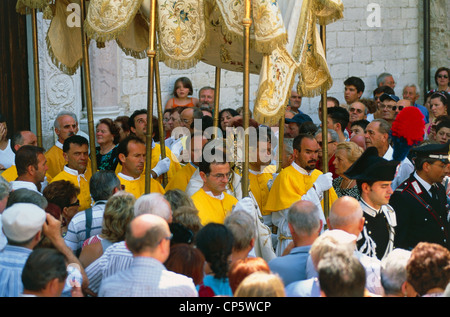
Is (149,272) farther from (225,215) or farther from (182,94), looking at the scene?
(182,94)

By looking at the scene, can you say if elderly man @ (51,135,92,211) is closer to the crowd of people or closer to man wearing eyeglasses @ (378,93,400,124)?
the crowd of people

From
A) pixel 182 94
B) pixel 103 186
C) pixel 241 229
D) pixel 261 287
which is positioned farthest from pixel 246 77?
pixel 182 94

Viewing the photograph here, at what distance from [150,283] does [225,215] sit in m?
2.27

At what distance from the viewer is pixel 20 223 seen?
13.8ft

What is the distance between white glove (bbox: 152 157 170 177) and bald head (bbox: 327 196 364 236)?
2586 millimetres

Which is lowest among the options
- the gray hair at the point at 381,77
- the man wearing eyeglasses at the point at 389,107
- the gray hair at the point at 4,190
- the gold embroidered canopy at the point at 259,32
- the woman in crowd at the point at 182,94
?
the gray hair at the point at 4,190

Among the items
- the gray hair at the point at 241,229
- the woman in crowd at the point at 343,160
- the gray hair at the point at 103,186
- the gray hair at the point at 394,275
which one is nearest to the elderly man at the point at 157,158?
the gray hair at the point at 103,186

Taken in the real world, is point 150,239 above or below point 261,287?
above

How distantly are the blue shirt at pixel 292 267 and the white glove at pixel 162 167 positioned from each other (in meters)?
2.67

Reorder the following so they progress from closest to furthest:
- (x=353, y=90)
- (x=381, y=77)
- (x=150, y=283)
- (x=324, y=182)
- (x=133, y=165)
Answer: (x=150, y=283) < (x=324, y=182) < (x=133, y=165) < (x=353, y=90) < (x=381, y=77)

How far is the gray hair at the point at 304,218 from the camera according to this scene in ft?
15.5

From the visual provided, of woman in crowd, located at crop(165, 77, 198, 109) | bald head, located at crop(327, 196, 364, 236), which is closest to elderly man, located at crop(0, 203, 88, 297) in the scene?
bald head, located at crop(327, 196, 364, 236)

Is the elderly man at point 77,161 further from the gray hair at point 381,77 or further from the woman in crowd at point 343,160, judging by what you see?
the gray hair at point 381,77

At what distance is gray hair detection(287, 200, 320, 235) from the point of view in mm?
4711
